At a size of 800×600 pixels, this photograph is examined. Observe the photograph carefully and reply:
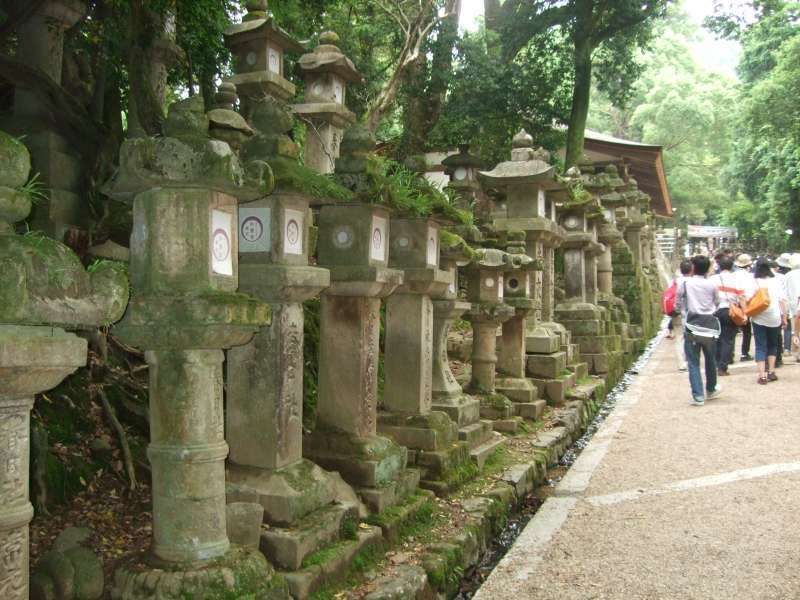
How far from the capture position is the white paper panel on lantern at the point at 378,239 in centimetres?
470

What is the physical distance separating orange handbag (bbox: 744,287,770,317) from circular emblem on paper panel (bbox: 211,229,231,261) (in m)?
8.59

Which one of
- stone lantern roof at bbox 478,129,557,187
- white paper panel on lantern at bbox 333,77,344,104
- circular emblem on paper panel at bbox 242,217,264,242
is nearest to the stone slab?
stone lantern roof at bbox 478,129,557,187

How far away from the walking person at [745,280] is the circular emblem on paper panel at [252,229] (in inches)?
345

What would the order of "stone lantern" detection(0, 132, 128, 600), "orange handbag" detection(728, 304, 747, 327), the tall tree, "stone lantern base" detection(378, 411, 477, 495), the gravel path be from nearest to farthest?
"stone lantern" detection(0, 132, 128, 600)
the gravel path
"stone lantern base" detection(378, 411, 477, 495)
"orange handbag" detection(728, 304, 747, 327)
the tall tree

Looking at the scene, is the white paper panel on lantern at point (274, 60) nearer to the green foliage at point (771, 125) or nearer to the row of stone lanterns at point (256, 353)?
the row of stone lanterns at point (256, 353)

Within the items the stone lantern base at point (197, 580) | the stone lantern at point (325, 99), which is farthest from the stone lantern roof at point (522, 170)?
the stone lantern base at point (197, 580)

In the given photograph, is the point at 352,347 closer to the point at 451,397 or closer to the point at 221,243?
the point at 221,243

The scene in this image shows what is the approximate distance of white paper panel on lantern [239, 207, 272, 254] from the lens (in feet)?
12.7

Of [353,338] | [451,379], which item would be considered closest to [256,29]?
[451,379]

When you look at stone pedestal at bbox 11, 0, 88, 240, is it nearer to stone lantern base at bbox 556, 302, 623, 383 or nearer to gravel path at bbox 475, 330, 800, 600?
gravel path at bbox 475, 330, 800, 600

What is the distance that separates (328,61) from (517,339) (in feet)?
14.9

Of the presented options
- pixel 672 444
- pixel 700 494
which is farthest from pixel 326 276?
pixel 672 444

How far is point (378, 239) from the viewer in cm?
480

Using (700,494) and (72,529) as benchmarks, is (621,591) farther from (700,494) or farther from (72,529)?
(72,529)
